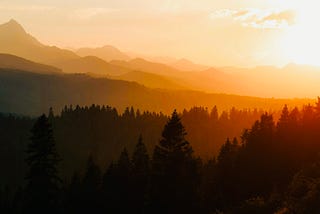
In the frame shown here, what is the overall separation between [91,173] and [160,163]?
743 inches

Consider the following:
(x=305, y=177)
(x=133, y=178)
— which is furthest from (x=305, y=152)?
(x=305, y=177)

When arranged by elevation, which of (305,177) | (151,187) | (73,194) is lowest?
(73,194)

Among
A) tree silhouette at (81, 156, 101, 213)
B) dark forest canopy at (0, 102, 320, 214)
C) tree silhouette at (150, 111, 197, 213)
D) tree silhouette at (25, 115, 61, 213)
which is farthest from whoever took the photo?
tree silhouette at (81, 156, 101, 213)

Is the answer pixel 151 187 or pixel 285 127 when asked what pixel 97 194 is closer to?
pixel 151 187

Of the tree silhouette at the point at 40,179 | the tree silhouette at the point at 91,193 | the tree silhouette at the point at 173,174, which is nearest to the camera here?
the tree silhouette at the point at 40,179

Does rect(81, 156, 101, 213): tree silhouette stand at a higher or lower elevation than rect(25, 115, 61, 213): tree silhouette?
lower

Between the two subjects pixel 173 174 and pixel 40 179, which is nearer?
pixel 40 179

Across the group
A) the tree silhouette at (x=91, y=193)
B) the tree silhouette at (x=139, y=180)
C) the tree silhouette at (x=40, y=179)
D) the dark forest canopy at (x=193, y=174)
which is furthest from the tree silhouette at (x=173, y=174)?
the tree silhouette at (x=91, y=193)

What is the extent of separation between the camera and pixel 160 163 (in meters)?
47.5

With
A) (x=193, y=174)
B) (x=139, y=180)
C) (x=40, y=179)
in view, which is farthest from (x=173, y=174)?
(x=139, y=180)

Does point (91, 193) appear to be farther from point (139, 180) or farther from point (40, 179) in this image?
point (40, 179)

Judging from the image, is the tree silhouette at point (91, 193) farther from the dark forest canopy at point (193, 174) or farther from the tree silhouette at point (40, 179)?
the tree silhouette at point (40, 179)

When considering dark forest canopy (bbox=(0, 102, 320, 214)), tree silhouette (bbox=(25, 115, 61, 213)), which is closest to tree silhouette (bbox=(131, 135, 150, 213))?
dark forest canopy (bbox=(0, 102, 320, 214))

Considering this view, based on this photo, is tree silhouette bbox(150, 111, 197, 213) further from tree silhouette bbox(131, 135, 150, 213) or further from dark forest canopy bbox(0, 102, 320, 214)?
tree silhouette bbox(131, 135, 150, 213)
